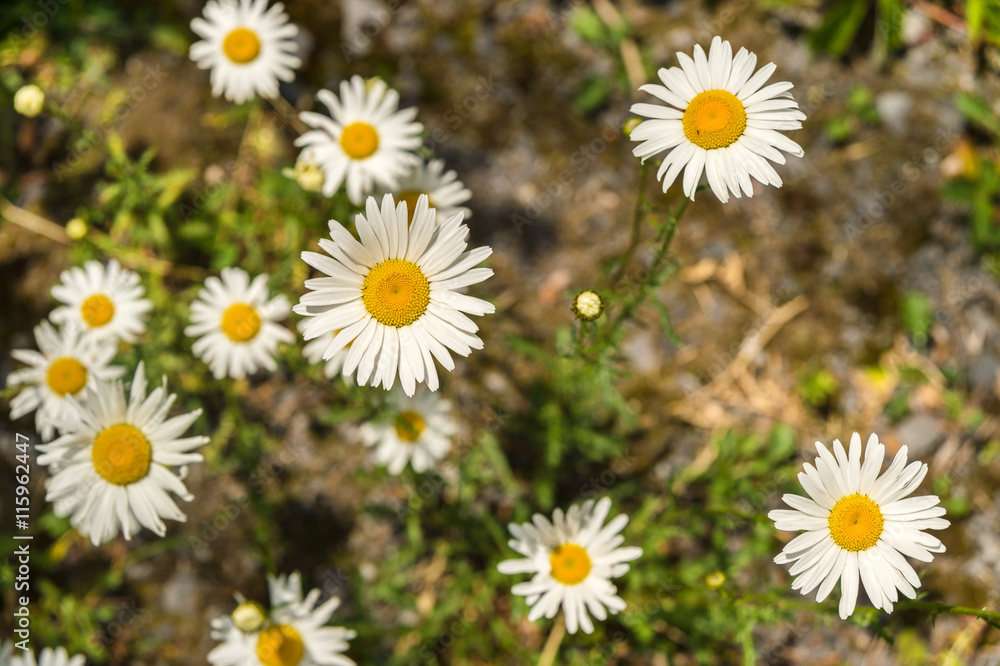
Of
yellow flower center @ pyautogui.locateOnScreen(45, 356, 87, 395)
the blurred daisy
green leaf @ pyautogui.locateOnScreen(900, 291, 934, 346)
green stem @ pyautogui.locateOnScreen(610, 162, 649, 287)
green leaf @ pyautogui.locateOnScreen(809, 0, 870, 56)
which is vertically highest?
green leaf @ pyautogui.locateOnScreen(809, 0, 870, 56)

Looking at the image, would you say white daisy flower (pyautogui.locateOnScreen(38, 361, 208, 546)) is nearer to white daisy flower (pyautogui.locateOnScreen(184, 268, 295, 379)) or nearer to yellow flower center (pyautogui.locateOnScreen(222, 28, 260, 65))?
white daisy flower (pyautogui.locateOnScreen(184, 268, 295, 379))

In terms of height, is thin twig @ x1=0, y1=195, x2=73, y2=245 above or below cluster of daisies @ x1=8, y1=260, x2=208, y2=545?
above

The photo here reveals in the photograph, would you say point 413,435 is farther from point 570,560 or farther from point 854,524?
point 854,524

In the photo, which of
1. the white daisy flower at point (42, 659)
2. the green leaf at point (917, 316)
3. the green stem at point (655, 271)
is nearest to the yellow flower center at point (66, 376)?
the white daisy flower at point (42, 659)

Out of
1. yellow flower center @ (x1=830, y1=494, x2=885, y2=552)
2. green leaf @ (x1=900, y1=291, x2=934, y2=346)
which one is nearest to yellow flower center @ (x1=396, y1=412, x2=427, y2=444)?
yellow flower center @ (x1=830, y1=494, x2=885, y2=552)

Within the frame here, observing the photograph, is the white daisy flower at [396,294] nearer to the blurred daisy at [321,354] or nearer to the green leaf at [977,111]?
the blurred daisy at [321,354]

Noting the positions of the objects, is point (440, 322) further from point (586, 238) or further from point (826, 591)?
point (586, 238)

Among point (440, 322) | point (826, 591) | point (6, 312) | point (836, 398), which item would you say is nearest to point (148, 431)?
point (440, 322)

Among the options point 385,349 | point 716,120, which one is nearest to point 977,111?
point 716,120
